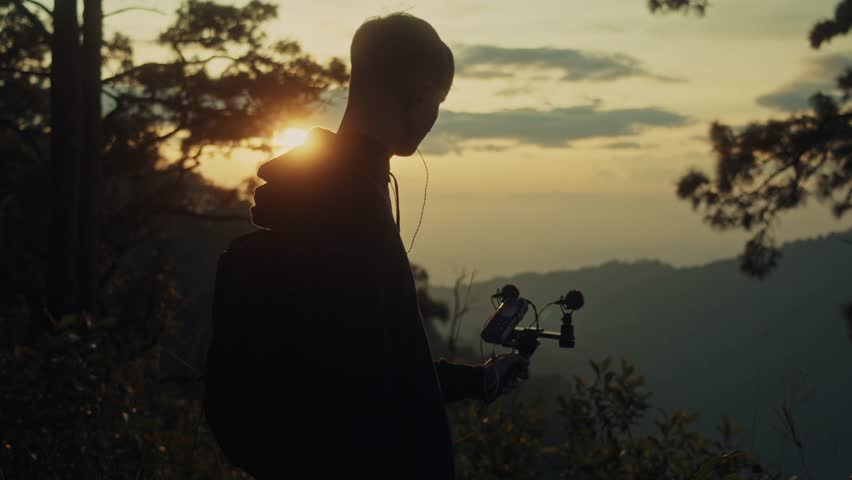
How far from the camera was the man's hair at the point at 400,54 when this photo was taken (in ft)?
6.34

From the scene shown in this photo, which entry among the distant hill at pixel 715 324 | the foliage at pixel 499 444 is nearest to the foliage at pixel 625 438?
the foliage at pixel 499 444

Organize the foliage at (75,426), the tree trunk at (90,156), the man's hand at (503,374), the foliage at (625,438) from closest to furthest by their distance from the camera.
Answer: the man's hand at (503,374) → the foliage at (625,438) → the foliage at (75,426) → the tree trunk at (90,156)

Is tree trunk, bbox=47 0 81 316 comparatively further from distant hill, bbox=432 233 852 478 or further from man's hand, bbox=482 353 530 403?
distant hill, bbox=432 233 852 478

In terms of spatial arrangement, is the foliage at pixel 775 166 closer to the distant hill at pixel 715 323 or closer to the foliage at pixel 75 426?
the foliage at pixel 75 426

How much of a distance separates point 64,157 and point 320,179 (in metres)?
11.4

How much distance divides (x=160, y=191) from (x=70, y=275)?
269 inches

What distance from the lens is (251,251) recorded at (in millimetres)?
1912

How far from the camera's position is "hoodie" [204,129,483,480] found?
1748 mm

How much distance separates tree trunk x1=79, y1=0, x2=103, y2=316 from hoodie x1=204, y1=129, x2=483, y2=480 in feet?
38.4

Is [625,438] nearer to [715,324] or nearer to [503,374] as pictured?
[503,374]

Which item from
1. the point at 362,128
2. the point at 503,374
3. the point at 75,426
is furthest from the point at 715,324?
the point at 362,128

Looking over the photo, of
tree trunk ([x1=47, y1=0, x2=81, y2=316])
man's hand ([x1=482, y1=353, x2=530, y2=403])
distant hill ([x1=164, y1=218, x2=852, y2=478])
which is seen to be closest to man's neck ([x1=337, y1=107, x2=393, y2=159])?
man's hand ([x1=482, y1=353, x2=530, y2=403])

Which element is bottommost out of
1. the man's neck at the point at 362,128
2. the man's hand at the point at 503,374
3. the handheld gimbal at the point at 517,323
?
the man's hand at the point at 503,374

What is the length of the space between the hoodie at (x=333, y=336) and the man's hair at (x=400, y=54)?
0.16 m
